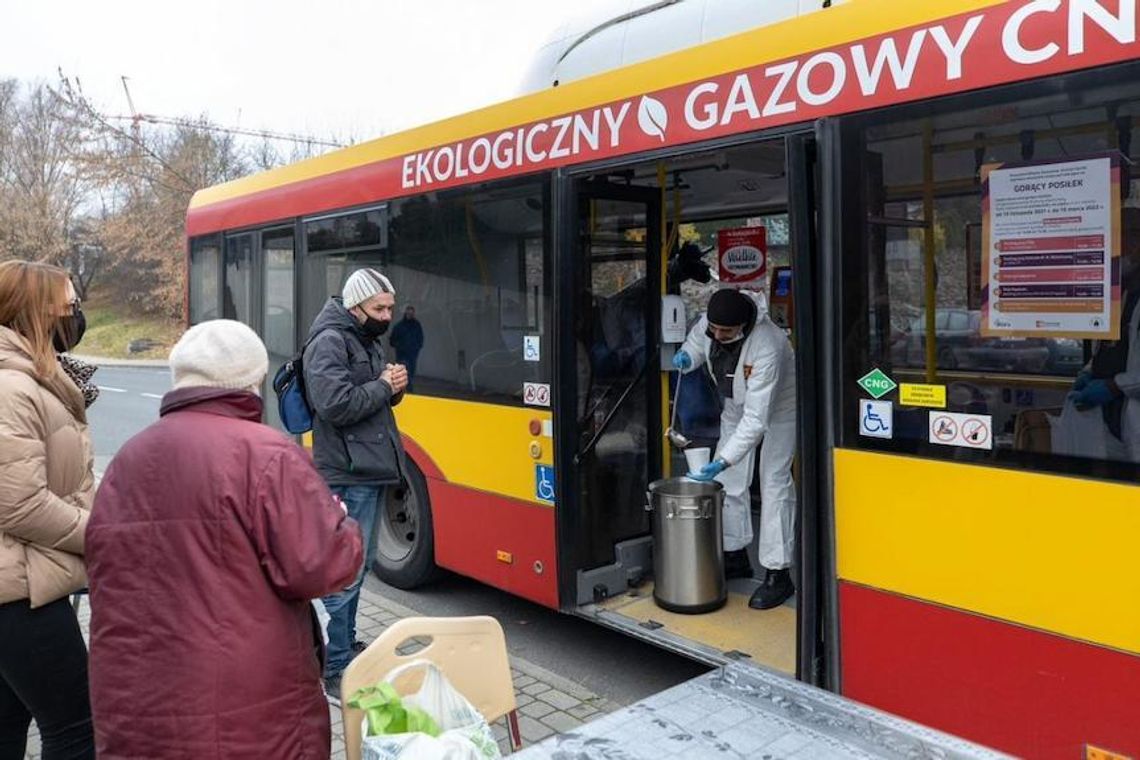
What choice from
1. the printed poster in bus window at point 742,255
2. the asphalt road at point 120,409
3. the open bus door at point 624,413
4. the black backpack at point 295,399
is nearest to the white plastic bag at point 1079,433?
the open bus door at point 624,413

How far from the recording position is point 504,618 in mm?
5359

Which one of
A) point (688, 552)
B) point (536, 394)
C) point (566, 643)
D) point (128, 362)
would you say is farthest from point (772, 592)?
point (128, 362)

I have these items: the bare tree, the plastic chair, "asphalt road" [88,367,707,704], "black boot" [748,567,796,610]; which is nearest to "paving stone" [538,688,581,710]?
"asphalt road" [88,367,707,704]

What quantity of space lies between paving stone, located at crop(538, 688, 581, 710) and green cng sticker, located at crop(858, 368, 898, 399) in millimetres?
1999

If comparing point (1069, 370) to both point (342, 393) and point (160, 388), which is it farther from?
point (160, 388)

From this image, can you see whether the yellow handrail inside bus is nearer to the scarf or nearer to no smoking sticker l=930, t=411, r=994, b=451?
no smoking sticker l=930, t=411, r=994, b=451

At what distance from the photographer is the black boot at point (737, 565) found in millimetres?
5121

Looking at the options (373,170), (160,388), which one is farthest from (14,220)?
(373,170)

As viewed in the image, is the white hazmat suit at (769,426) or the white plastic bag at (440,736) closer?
the white plastic bag at (440,736)

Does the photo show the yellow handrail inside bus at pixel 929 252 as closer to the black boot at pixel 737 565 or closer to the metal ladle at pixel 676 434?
the metal ladle at pixel 676 434

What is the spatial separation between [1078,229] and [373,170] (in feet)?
13.2

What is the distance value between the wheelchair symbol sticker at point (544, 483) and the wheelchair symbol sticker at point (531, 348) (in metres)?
0.54

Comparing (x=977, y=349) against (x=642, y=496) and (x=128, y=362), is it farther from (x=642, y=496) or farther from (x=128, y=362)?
(x=128, y=362)

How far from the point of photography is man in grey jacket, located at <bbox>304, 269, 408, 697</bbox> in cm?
387
